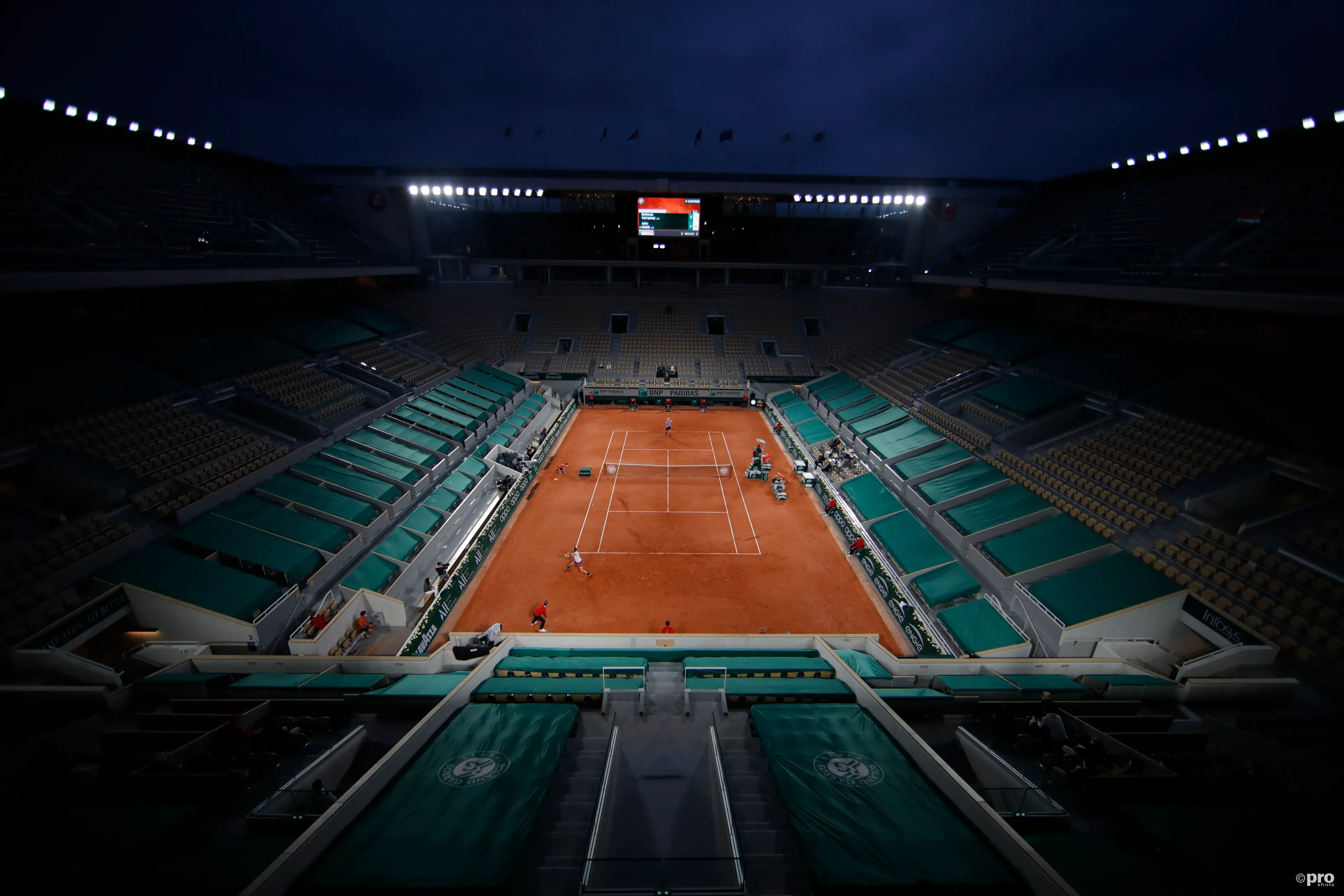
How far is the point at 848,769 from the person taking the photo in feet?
19.9

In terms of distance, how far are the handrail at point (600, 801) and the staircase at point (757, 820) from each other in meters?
1.40

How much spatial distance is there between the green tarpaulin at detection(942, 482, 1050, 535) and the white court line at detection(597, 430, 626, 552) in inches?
254

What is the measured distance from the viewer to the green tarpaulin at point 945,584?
13.5 m

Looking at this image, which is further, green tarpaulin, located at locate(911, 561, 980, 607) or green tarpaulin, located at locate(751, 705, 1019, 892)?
green tarpaulin, located at locate(911, 561, 980, 607)

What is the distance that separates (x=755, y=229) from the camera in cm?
3734

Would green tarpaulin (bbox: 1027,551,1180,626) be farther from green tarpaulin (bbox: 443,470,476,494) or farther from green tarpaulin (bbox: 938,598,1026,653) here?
green tarpaulin (bbox: 443,470,476,494)

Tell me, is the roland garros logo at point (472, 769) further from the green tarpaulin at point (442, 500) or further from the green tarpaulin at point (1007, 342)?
the green tarpaulin at point (1007, 342)

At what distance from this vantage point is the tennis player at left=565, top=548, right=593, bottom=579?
51.1ft

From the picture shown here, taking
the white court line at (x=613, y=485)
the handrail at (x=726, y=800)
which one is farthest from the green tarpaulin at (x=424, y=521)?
the handrail at (x=726, y=800)

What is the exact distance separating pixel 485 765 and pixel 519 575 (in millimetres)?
9752

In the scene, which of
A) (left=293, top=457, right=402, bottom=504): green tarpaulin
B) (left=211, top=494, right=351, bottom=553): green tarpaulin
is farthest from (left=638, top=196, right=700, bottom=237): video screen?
(left=211, top=494, right=351, bottom=553): green tarpaulin

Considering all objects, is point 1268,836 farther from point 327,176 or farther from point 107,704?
point 327,176

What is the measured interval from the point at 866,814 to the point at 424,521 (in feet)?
49.2

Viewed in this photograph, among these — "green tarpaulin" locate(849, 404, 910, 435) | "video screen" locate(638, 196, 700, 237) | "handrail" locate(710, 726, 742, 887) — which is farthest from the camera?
"video screen" locate(638, 196, 700, 237)
